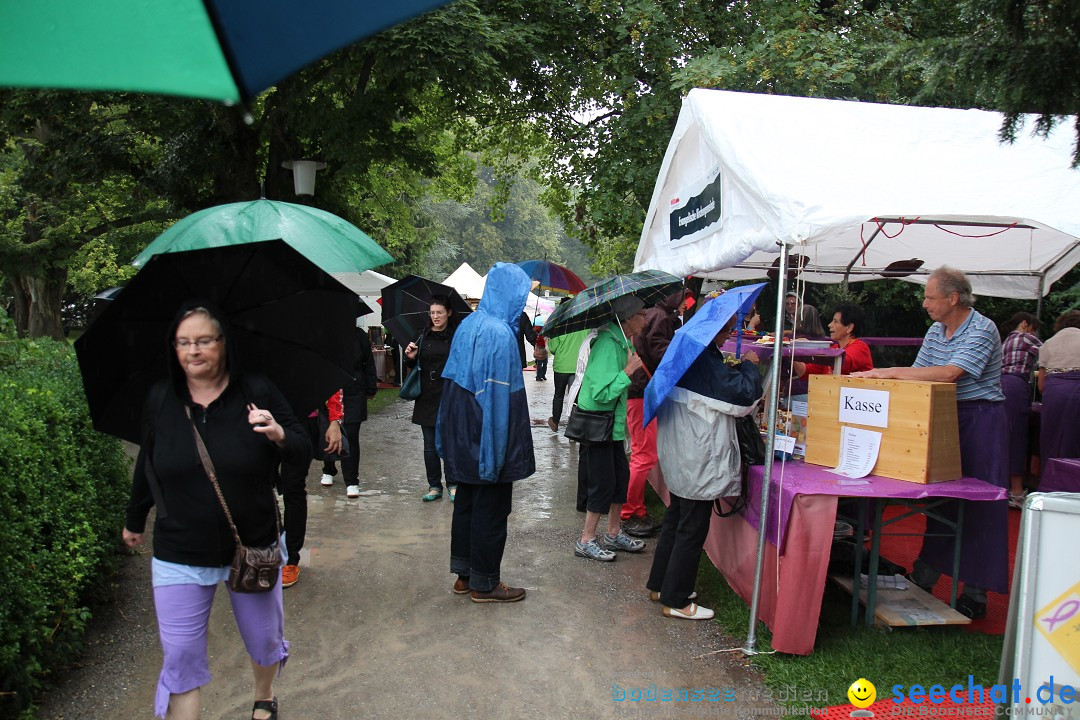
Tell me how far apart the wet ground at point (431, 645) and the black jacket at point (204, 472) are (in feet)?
3.81

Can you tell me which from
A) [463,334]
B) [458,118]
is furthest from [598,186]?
[463,334]

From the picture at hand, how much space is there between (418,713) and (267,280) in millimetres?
2067

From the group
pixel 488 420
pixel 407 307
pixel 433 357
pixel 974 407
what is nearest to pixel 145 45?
pixel 488 420

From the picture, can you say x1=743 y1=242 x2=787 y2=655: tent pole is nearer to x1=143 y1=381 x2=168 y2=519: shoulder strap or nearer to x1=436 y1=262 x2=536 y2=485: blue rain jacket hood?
x1=436 y1=262 x2=536 y2=485: blue rain jacket hood

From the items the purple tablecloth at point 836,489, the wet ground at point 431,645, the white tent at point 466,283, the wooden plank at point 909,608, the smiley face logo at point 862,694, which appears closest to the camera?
the smiley face logo at point 862,694

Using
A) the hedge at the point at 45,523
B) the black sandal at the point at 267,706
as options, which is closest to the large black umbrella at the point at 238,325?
the hedge at the point at 45,523

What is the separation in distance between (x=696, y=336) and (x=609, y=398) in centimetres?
146

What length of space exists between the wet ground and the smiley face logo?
0.50m

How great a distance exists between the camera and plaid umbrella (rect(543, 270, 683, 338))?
5.43 m

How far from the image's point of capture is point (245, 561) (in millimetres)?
2889

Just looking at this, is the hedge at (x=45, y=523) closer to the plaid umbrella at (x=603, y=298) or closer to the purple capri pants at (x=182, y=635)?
the purple capri pants at (x=182, y=635)

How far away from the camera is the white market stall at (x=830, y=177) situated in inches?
163

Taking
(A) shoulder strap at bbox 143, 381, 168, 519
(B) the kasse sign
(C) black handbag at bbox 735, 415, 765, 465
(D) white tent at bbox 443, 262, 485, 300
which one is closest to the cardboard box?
(B) the kasse sign

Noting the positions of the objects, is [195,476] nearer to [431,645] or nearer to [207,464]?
[207,464]
